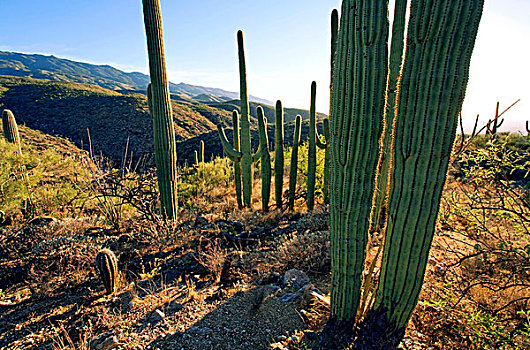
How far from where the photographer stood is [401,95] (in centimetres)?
227

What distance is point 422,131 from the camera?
2.18m

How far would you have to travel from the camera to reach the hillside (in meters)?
29.5

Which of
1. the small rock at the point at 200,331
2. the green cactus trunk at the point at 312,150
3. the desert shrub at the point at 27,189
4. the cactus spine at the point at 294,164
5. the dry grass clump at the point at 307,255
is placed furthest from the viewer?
the cactus spine at the point at 294,164

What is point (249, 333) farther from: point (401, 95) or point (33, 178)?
point (33, 178)

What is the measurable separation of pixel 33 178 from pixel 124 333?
6.66 m

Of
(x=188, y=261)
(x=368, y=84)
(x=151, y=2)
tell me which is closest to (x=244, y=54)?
(x=151, y=2)

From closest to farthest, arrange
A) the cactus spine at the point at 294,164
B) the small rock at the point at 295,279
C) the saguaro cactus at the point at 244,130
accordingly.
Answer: the small rock at the point at 295,279 < the saguaro cactus at the point at 244,130 < the cactus spine at the point at 294,164

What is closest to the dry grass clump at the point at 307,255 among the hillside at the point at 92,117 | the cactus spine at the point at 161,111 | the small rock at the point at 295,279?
the small rock at the point at 295,279

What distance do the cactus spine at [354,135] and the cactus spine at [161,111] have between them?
477 centimetres

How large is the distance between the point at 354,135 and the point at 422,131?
54cm

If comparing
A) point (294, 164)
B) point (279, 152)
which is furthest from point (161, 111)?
point (294, 164)

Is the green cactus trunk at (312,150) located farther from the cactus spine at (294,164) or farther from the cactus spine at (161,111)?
the cactus spine at (161,111)

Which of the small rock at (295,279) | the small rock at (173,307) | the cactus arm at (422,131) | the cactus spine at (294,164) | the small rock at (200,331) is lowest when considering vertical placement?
the small rock at (173,307)

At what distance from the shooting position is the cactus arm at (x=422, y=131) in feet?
6.64
